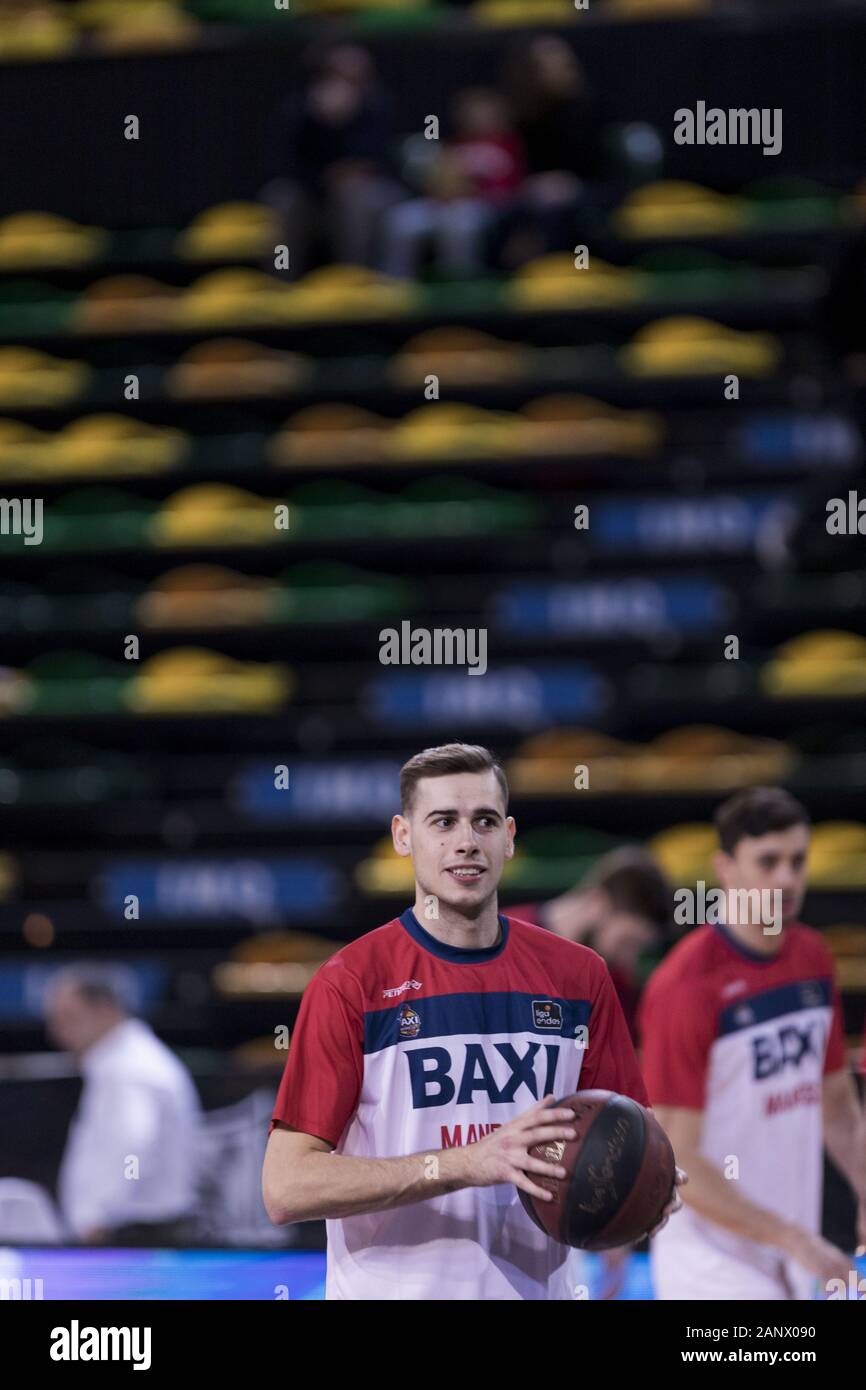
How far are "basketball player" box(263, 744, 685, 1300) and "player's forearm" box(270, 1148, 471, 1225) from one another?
61 mm

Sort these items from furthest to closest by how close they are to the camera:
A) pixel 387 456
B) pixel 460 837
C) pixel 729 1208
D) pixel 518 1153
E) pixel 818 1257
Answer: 1. pixel 387 456
2. pixel 729 1208
3. pixel 818 1257
4. pixel 460 837
5. pixel 518 1153

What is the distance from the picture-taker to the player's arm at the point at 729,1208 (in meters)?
4.41

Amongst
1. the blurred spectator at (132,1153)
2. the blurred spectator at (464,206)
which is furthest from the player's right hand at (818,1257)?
the blurred spectator at (464,206)

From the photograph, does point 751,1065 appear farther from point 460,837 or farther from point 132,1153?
point 132,1153

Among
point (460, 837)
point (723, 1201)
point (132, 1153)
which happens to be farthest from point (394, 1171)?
point (132, 1153)

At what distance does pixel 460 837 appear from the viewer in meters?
3.41

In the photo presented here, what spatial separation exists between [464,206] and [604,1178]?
7559mm

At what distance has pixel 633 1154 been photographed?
131 inches

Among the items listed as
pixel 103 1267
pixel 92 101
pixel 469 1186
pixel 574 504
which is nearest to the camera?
pixel 469 1186

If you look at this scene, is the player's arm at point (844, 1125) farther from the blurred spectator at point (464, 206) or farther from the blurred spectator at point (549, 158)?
the blurred spectator at point (464, 206)

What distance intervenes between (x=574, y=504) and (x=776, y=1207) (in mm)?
5360

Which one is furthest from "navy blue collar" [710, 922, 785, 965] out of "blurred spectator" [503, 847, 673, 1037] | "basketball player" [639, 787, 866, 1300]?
"blurred spectator" [503, 847, 673, 1037]
